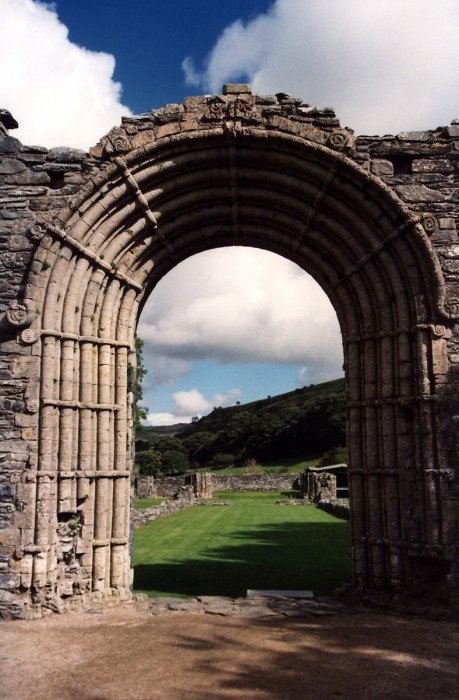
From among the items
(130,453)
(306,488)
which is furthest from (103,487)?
(306,488)

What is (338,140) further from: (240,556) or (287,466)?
(287,466)

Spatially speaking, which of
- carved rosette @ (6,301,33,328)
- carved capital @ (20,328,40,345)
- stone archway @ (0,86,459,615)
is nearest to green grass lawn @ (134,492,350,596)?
stone archway @ (0,86,459,615)

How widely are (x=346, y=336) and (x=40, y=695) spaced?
6.11 m

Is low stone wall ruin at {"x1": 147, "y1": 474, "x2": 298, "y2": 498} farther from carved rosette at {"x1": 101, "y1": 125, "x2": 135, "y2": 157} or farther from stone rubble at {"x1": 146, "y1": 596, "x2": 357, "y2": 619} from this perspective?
carved rosette at {"x1": 101, "y1": 125, "x2": 135, "y2": 157}

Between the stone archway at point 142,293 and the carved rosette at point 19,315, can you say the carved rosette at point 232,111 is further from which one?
the carved rosette at point 19,315

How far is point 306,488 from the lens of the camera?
35.5m

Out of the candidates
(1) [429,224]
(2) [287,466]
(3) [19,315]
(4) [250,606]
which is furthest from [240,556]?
(2) [287,466]

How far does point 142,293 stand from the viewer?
951cm

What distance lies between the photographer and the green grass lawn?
9.41 m

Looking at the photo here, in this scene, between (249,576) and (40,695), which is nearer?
(40,695)

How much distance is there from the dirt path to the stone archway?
2.91 ft

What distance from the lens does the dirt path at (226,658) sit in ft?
16.5

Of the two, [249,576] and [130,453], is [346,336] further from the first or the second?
[249,576]

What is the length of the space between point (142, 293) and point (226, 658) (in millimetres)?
5454
